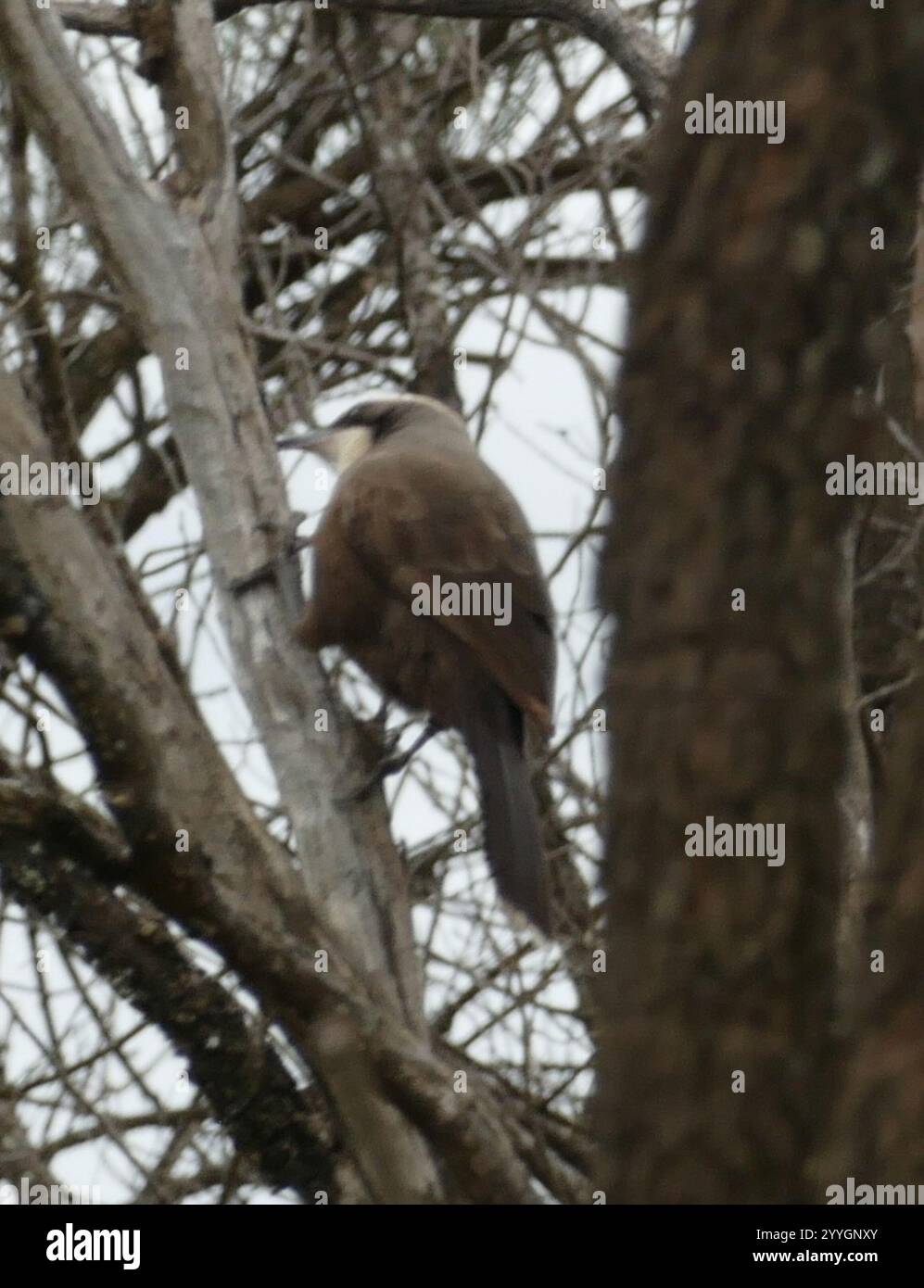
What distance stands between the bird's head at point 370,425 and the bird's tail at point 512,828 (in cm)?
121

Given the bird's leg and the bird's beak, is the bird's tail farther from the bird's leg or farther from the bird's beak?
the bird's beak

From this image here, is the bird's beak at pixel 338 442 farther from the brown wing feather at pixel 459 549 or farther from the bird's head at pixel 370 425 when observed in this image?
the brown wing feather at pixel 459 549

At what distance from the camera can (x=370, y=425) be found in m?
5.59

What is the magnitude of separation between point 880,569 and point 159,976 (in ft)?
8.40

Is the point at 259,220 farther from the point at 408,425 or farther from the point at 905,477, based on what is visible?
the point at 905,477

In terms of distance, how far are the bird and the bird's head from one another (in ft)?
1.05

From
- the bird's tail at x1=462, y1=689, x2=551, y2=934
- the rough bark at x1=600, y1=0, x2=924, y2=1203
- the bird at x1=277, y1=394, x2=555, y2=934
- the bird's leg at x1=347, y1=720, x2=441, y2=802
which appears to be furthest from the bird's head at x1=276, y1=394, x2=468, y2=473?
the rough bark at x1=600, y1=0, x2=924, y2=1203

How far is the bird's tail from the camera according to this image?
4.32m

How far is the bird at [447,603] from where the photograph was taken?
457cm

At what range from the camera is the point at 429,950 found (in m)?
5.14

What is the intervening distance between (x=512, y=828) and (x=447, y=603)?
2.24 ft

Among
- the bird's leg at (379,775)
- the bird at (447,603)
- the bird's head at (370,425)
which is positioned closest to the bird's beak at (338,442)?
the bird's head at (370,425)
